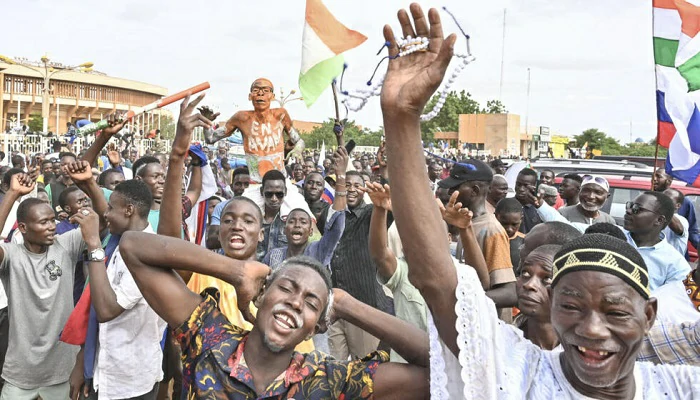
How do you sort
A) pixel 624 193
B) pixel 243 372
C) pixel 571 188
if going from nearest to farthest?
pixel 243 372 < pixel 571 188 < pixel 624 193

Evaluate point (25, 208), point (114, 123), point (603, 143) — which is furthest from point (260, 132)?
point (603, 143)

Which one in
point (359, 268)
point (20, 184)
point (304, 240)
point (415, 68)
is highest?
point (415, 68)

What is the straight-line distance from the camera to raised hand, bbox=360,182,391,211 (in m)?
3.38

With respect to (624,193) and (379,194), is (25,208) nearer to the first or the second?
(379,194)

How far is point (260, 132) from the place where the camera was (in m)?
6.90

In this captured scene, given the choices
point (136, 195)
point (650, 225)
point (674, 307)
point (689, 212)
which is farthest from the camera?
point (689, 212)

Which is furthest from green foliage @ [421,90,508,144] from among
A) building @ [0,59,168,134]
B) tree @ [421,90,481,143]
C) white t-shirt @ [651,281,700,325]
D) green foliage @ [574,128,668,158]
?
white t-shirt @ [651,281,700,325]

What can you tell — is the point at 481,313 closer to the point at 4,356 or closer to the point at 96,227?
the point at 96,227

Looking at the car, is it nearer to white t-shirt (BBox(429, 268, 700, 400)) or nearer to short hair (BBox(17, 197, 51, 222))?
short hair (BBox(17, 197, 51, 222))

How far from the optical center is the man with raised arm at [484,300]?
5.28 ft

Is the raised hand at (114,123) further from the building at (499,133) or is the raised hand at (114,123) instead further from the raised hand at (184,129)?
the building at (499,133)

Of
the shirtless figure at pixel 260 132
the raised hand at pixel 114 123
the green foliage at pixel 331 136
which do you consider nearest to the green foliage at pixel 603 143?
the green foliage at pixel 331 136

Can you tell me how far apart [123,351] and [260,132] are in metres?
3.89

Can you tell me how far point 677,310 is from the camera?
2586mm
